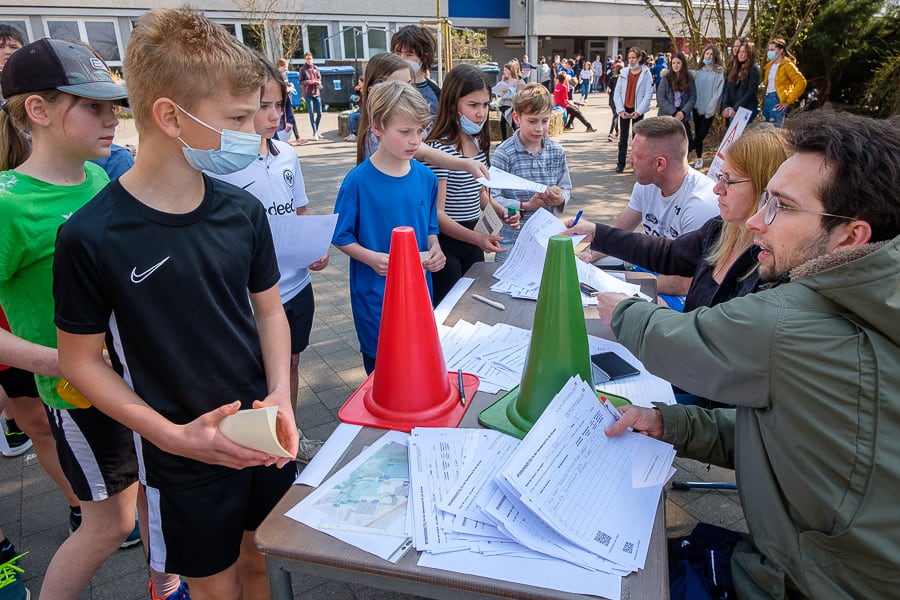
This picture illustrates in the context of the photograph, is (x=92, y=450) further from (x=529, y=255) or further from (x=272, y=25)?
(x=272, y=25)

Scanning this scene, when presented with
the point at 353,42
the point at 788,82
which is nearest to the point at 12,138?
the point at 788,82

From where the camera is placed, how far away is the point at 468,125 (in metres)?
3.09

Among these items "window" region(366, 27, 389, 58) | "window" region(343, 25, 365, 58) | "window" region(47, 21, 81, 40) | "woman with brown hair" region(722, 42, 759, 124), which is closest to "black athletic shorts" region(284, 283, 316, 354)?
"woman with brown hair" region(722, 42, 759, 124)

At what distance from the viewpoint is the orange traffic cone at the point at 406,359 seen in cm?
155

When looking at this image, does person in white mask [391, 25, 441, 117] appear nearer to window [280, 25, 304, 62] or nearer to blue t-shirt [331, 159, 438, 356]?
blue t-shirt [331, 159, 438, 356]

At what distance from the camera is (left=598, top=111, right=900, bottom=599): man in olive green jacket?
1084 millimetres

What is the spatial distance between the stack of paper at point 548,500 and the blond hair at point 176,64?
3.07 ft

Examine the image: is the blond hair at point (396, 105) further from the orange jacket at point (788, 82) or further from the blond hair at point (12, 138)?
the orange jacket at point (788, 82)

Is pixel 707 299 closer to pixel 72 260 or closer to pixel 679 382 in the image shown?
pixel 679 382

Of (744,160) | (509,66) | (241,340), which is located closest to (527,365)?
(241,340)

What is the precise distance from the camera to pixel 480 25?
30.6m

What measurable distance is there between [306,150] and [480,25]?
22216 mm

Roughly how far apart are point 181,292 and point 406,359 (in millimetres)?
575

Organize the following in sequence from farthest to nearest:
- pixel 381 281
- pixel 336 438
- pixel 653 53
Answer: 1. pixel 653 53
2. pixel 381 281
3. pixel 336 438
